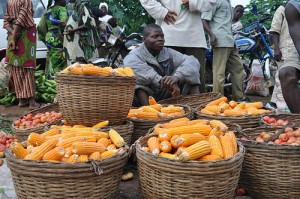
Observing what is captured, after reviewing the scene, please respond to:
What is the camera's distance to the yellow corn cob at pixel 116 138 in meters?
3.57

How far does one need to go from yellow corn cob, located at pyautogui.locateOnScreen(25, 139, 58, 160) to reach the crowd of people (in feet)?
7.05

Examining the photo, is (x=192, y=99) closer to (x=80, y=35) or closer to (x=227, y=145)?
(x=227, y=145)

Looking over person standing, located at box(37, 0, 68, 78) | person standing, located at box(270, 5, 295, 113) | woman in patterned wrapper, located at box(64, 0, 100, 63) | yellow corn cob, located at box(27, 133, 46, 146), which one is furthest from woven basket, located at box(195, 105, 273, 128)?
person standing, located at box(37, 0, 68, 78)

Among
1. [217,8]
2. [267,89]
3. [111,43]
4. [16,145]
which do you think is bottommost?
[267,89]

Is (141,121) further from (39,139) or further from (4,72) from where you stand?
(4,72)

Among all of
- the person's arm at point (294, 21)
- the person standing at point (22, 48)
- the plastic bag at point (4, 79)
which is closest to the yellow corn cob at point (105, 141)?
the person's arm at point (294, 21)

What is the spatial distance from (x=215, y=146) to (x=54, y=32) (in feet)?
18.2

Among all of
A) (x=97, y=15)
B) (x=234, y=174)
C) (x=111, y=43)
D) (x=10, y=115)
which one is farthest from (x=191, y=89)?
(x=97, y=15)

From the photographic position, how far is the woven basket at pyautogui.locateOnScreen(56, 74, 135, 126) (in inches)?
157

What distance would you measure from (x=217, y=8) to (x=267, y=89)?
2768 mm

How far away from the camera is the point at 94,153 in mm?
3328

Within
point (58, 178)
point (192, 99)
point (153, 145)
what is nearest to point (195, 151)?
point (153, 145)

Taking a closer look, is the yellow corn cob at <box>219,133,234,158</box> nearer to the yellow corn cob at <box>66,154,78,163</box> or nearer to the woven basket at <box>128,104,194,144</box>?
the yellow corn cob at <box>66,154,78,163</box>

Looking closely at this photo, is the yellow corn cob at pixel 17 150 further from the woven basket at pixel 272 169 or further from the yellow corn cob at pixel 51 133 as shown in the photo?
the woven basket at pixel 272 169
